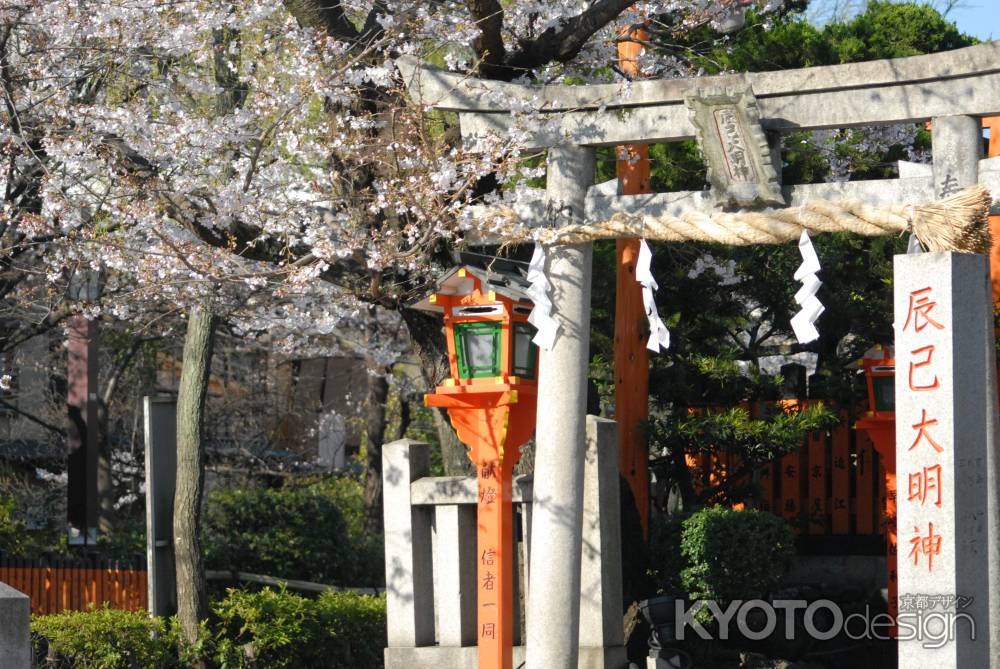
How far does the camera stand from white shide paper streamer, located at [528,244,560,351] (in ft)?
24.8

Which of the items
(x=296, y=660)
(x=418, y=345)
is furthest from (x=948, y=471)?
(x=296, y=660)

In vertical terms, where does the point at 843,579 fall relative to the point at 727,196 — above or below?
below

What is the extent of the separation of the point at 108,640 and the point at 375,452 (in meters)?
8.82

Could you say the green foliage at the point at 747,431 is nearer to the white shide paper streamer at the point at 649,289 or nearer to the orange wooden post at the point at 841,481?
the orange wooden post at the point at 841,481

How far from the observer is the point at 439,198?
321 inches

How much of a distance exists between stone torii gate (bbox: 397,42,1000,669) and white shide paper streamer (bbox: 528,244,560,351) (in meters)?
0.13

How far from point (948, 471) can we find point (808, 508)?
20.4 feet

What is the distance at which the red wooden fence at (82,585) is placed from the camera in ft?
37.6

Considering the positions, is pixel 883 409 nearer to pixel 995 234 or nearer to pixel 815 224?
pixel 995 234

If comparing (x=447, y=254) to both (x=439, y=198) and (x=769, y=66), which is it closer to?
Result: (x=439, y=198)

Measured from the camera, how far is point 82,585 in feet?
37.7

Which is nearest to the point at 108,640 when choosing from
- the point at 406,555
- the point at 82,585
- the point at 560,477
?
the point at 82,585

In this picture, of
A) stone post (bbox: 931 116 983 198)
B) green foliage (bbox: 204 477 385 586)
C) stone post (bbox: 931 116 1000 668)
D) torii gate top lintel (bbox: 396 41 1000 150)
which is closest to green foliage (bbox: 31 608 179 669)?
green foliage (bbox: 204 477 385 586)

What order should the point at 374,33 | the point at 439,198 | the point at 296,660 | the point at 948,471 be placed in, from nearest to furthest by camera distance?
the point at 948,471 → the point at 439,198 → the point at 374,33 → the point at 296,660
